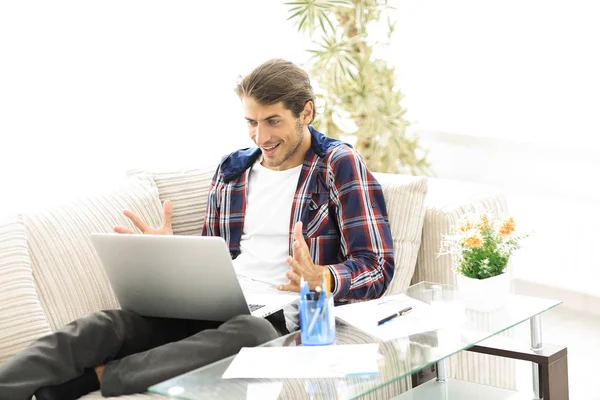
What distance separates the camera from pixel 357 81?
4.02 metres

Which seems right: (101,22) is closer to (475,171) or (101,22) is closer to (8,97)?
(8,97)

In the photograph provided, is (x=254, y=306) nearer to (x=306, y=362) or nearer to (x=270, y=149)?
(x=306, y=362)

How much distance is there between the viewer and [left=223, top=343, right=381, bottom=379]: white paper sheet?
5.98 ft

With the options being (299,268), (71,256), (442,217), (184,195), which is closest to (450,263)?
(442,217)

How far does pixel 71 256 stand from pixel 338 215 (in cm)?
77

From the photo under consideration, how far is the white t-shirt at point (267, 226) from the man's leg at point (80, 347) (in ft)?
1.10

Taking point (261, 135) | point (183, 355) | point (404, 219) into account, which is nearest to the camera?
point (183, 355)

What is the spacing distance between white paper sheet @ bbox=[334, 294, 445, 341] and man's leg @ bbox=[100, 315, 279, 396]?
20 cm

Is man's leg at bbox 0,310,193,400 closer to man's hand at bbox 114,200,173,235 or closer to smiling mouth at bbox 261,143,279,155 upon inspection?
man's hand at bbox 114,200,173,235

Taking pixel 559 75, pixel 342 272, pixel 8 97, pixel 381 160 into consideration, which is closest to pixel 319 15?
pixel 381 160

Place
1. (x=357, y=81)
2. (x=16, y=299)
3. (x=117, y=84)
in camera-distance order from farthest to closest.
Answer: (x=357, y=81) → (x=117, y=84) → (x=16, y=299)

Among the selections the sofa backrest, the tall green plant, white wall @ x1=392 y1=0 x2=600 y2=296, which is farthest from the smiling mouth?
white wall @ x1=392 y1=0 x2=600 y2=296

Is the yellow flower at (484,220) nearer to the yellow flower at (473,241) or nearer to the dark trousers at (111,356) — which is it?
the yellow flower at (473,241)

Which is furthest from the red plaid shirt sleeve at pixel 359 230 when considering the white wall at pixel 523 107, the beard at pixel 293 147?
the white wall at pixel 523 107
